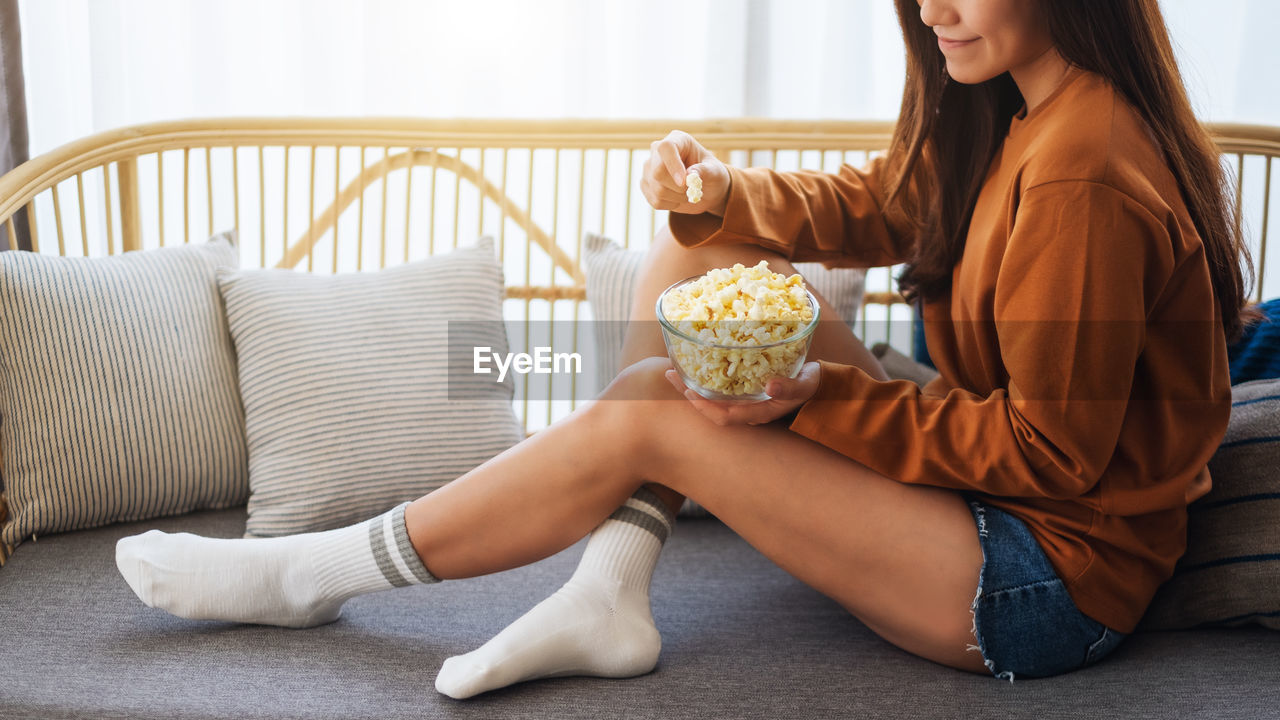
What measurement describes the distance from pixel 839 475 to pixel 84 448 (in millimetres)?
968

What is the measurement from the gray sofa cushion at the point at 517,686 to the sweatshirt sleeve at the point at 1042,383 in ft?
0.77

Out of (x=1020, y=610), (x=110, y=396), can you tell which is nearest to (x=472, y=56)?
(x=110, y=396)

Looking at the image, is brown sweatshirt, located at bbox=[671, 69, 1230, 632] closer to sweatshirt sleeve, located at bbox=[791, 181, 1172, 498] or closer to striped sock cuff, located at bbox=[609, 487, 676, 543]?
sweatshirt sleeve, located at bbox=[791, 181, 1172, 498]

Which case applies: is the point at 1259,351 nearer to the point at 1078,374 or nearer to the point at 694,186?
the point at 1078,374

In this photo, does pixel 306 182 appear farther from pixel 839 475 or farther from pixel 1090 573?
pixel 1090 573

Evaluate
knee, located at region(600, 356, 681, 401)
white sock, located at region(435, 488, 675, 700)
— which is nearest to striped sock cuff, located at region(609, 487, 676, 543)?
white sock, located at region(435, 488, 675, 700)

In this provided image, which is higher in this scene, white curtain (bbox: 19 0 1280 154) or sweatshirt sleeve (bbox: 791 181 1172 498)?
white curtain (bbox: 19 0 1280 154)

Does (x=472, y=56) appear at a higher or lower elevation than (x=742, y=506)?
higher

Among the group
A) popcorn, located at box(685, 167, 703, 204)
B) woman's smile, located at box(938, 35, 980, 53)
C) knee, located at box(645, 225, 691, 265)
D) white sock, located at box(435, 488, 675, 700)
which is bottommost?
white sock, located at box(435, 488, 675, 700)

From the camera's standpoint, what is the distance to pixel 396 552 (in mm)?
1155

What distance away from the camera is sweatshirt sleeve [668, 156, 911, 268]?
4.29 feet

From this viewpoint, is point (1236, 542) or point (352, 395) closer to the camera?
point (1236, 542)

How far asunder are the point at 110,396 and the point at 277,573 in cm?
41

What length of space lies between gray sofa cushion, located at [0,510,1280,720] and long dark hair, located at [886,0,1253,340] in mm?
400
